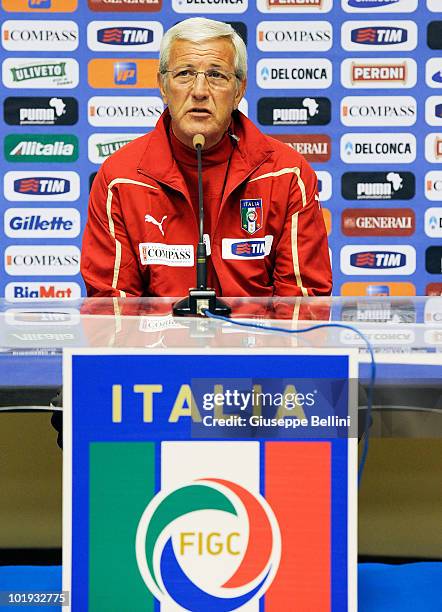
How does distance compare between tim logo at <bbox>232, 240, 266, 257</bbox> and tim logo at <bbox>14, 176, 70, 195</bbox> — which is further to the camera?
tim logo at <bbox>14, 176, 70, 195</bbox>

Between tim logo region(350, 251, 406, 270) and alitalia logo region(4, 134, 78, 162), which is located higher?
alitalia logo region(4, 134, 78, 162)

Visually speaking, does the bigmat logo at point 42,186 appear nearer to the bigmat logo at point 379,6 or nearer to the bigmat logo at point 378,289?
the bigmat logo at point 378,289

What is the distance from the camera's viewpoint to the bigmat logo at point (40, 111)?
3.00 meters

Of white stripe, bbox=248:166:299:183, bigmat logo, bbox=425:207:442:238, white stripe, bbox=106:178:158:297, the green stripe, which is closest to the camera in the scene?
the green stripe

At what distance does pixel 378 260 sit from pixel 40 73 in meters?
1.47

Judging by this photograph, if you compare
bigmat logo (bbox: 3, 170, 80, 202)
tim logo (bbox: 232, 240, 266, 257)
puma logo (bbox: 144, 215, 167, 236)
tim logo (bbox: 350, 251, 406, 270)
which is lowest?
tim logo (bbox: 350, 251, 406, 270)

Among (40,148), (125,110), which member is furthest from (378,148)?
(40,148)

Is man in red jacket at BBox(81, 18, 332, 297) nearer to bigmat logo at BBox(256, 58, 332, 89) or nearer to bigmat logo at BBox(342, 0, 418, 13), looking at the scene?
bigmat logo at BBox(256, 58, 332, 89)

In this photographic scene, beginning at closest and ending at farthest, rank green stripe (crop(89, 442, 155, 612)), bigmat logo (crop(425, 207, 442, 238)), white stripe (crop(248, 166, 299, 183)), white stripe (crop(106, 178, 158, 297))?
green stripe (crop(89, 442, 155, 612)), white stripe (crop(106, 178, 158, 297)), white stripe (crop(248, 166, 299, 183)), bigmat logo (crop(425, 207, 442, 238))

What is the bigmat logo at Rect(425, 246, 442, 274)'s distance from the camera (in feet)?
10.1

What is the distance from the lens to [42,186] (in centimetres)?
303

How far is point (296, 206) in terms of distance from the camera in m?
1.81

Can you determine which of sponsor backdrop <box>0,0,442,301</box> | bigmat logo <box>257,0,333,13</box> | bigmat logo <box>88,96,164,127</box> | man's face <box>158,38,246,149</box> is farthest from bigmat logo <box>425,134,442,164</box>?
man's face <box>158,38,246,149</box>

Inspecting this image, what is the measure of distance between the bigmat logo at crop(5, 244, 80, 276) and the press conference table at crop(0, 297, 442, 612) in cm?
203
